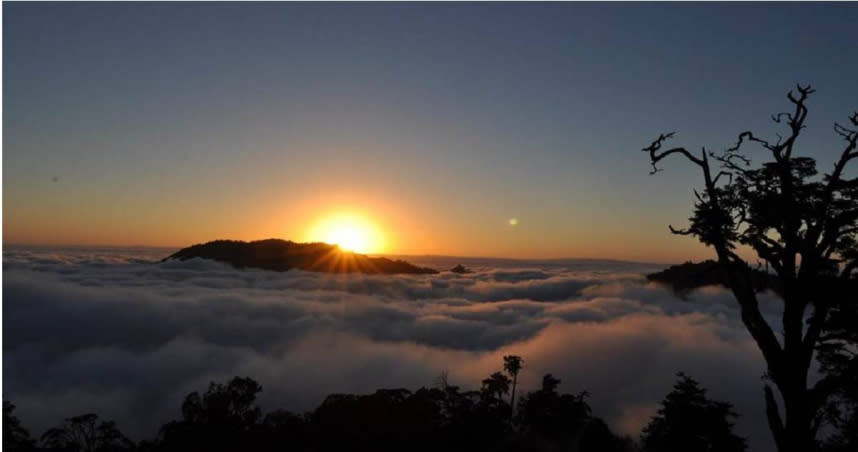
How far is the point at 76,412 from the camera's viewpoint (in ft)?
423

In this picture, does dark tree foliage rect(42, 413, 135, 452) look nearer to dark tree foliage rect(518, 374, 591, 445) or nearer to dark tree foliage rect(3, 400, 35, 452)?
dark tree foliage rect(3, 400, 35, 452)

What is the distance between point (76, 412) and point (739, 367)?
617 feet

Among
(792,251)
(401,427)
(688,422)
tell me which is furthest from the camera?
(401,427)

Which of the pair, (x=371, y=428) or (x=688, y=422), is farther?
(x=371, y=428)

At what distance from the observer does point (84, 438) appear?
5388cm

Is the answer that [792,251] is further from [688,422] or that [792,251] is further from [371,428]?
[371,428]

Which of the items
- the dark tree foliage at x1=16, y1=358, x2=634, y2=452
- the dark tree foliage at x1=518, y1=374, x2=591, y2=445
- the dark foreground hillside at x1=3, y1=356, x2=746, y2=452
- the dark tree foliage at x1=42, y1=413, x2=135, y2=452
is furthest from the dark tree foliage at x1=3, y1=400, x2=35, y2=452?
the dark tree foliage at x1=518, y1=374, x2=591, y2=445

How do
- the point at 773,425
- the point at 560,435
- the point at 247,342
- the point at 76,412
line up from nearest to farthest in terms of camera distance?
the point at 773,425, the point at 560,435, the point at 76,412, the point at 247,342

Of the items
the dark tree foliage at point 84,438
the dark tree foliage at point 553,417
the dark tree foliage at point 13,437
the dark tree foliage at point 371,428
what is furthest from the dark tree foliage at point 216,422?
the dark tree foliage at point 553,417

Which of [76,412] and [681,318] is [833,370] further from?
[681,318]

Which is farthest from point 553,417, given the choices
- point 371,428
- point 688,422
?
point 371,428

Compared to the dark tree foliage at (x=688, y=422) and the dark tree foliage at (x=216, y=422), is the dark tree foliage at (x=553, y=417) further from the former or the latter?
the dark tree foliage at (x=216, y=422)

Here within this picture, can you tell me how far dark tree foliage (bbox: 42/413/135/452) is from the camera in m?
50.5

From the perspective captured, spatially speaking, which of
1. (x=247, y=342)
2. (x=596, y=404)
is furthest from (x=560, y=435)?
(x=247, y=342)
